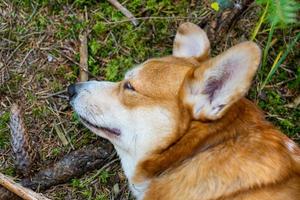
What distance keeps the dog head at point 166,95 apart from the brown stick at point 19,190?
68 centimetres

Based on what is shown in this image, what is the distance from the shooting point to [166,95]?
305cm

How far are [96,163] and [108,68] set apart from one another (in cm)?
75

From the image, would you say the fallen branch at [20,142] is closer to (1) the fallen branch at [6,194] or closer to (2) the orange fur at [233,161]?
(1) the fallen branch at [6,194]

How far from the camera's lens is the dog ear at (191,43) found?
3.37 metres

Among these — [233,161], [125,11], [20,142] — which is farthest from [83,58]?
[233,161]

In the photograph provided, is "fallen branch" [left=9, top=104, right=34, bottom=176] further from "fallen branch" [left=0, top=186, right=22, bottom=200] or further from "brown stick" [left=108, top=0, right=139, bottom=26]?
"brown stick" [left=108, top=0, right=139, bottom=26]

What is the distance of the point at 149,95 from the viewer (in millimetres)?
3131

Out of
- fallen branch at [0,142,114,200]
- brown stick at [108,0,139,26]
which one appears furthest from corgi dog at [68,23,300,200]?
brown stick at [108,0,139,26]

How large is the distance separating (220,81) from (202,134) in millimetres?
292

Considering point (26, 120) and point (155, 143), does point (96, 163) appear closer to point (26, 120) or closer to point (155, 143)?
point (26, 120)

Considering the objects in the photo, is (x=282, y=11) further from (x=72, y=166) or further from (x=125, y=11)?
(x=72, y=166)

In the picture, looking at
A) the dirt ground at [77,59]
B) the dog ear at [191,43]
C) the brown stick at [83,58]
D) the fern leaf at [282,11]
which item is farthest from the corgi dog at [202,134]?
the brown stick at [83,58]

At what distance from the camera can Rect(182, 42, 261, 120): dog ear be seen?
105 inches

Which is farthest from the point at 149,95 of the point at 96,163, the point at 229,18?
the point at 229,18
